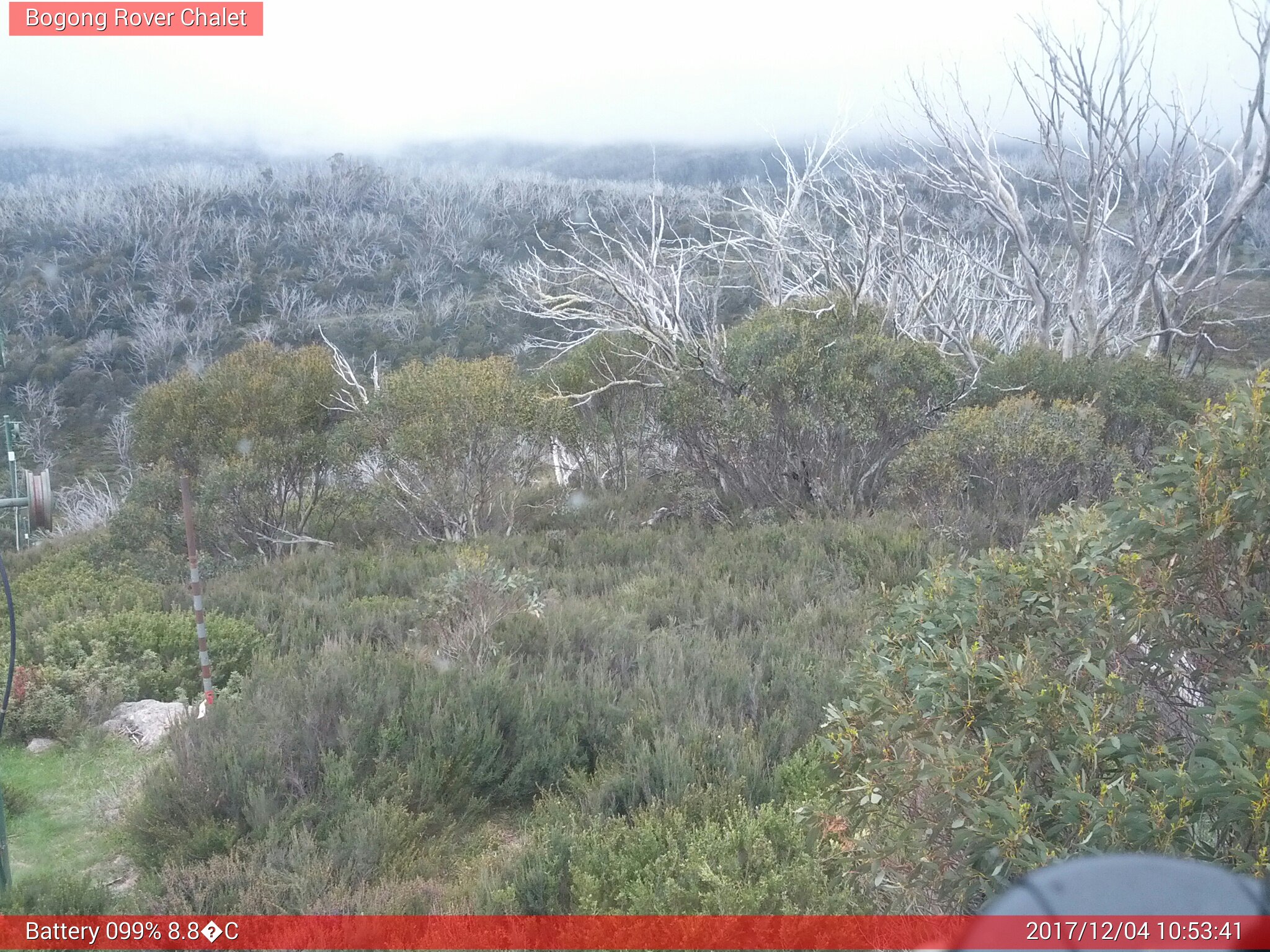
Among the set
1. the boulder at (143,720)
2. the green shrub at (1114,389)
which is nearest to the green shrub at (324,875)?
the boulder at (143,720)

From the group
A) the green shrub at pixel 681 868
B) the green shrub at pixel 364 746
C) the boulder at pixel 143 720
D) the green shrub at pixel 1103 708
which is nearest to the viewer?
the green shrub at pixel 1103 708

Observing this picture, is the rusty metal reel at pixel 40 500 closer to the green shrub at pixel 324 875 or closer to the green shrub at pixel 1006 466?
the green shrub at pixel 324 875

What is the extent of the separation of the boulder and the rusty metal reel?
5.76ft

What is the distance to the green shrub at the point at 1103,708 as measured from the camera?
1973 millimetres

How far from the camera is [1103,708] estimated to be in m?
2.19

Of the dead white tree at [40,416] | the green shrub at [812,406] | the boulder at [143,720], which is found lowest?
the dead white tree at [40,416]

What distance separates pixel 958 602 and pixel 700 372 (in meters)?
7.76

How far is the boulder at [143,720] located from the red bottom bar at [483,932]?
6.30 feet

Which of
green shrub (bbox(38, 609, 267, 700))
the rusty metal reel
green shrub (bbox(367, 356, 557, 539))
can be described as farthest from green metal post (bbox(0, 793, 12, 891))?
green shrub (bbox(367, 356, 557, 539))

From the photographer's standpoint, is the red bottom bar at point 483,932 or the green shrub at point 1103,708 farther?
the red bottom bar at point 483,932

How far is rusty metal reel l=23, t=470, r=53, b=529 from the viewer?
3.37 meters

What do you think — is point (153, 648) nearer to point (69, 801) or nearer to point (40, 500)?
point (69, 801)

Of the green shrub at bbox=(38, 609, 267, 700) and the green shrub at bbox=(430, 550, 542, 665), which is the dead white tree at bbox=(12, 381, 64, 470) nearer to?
the green shrub at bbox=(38, 609, 267, 700)

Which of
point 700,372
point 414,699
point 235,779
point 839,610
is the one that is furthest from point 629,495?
point 235,779
